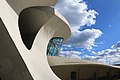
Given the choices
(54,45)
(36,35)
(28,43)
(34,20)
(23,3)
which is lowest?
(28,43)

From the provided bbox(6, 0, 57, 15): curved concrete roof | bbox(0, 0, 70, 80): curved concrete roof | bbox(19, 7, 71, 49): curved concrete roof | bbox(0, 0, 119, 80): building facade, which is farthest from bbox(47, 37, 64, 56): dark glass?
bbox(6, 0, 57, 15): curved concrete roof

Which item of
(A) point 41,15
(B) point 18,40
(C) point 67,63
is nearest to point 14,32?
(B) point 18,40

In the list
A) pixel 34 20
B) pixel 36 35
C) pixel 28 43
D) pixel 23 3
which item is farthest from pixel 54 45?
pixel 23 3

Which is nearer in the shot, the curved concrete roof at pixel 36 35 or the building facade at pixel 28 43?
the building facade at pixel 28 43

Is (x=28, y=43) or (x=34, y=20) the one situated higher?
(x=34, y=20)

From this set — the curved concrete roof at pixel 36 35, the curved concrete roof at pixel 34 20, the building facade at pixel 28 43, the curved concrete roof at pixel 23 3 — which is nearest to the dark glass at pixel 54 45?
the building facade at pixel 28 43

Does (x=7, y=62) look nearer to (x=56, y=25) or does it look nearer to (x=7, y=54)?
(x=7, y=54)

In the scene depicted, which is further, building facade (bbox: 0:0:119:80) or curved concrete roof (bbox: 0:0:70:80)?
curved concrete roof (bbox: 0:0:70:80)

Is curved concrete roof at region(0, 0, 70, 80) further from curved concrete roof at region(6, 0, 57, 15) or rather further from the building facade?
curved concrete roof at region(6, 0, 57, 15)

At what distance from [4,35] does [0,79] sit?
8.51ft

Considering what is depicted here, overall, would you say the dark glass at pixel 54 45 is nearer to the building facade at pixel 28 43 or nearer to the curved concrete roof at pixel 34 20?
the building facade at pixel 28 43

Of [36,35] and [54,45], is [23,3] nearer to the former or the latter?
[36,35]

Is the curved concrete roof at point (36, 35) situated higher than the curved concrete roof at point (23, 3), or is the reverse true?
the curved concrete roof at point (23, 3)

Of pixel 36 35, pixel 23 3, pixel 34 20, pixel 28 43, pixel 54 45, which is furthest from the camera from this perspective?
pixel 54 45
